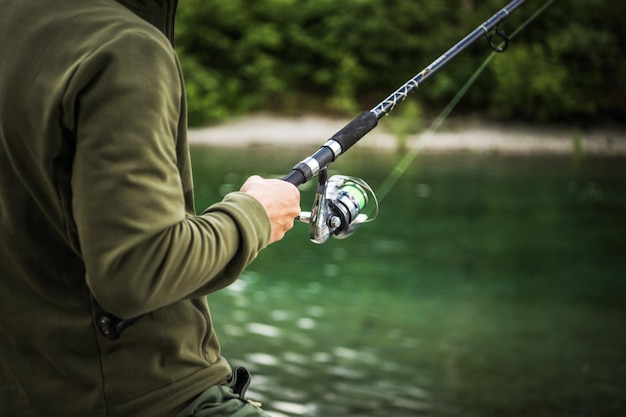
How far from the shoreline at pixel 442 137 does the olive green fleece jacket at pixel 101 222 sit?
1888 cm

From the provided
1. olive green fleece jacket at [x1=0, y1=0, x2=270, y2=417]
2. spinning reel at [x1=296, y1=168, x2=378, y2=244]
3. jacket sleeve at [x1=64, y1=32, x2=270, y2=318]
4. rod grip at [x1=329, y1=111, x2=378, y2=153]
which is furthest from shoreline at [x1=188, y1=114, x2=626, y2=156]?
jacket sleeve at [x1=64, y1=32, x2=270, y2=318]

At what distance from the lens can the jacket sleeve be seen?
39.4 inches

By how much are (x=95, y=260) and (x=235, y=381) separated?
40cm

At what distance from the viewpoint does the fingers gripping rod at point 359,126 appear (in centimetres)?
155

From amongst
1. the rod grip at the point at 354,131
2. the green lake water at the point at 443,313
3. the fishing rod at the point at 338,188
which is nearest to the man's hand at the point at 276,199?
the fishing rod at the point at 338,188

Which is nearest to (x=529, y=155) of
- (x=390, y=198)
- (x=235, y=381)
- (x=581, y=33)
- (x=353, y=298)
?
(x=581, y=33)

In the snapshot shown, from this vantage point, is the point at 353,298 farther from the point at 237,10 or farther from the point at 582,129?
the point at 237,10

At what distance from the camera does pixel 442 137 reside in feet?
68.0

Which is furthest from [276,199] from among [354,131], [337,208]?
[354,131]

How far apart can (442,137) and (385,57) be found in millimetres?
5155

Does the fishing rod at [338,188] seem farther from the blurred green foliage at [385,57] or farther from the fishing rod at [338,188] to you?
the blurred green foliage at [385,57]

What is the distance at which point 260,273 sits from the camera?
853 centimetres

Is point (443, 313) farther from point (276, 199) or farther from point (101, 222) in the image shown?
point (101, 222)

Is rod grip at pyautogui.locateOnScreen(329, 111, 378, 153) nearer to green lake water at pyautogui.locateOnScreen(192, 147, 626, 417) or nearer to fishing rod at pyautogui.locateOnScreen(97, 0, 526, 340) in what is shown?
fishing rod at pyautogui.locateOnScreen(97, 0, 526, 340)
